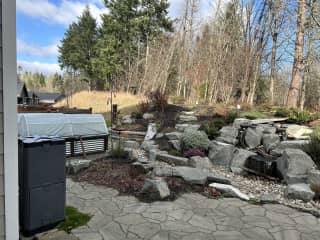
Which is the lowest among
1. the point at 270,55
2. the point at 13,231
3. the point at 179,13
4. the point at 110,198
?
the point at 110,198

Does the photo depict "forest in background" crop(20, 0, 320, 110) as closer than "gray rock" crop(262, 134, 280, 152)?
No

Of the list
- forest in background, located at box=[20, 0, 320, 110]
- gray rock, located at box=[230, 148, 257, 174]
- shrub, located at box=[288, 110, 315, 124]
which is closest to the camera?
gray rock, located at box=[230, 148, 257, 174]

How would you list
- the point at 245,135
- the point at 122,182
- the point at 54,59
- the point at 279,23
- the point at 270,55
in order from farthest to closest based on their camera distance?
the point at 54,59 < the point at 270,55 < the point at 279,23 < the point at 245,135 < the point at 122,182

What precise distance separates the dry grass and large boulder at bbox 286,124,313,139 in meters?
7.25

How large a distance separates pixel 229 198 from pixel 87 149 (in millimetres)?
3159

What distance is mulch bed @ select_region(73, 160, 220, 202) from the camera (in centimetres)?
337

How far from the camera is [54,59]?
28.5 meters

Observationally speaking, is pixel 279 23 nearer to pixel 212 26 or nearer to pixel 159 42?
pixel 212 26

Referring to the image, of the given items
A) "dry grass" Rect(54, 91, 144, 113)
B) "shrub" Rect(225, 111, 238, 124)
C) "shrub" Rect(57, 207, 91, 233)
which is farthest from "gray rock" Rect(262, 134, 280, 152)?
"dry grass" Rect(54, 91, 144, 113)

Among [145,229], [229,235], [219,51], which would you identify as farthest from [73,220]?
[219,51]

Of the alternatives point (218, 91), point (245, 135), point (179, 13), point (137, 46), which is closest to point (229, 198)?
point (245, 135)

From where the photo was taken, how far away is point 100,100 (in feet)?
52.6

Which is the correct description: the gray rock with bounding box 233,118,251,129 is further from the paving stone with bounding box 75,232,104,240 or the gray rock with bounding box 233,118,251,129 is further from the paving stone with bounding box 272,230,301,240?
the paving stone with bounding box 75,232,104,240

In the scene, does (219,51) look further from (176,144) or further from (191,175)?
(191,175)
